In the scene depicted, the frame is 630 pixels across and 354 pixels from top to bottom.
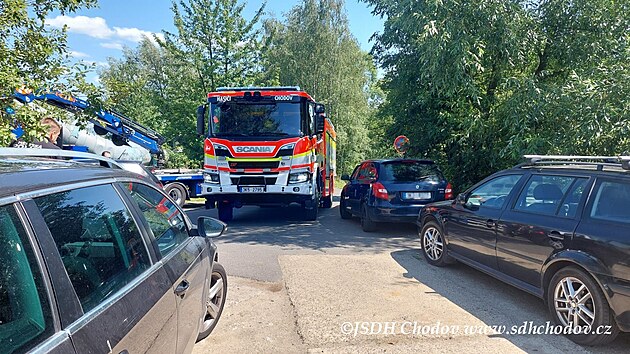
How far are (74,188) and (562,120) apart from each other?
29.6ft

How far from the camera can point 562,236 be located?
12.7 ft

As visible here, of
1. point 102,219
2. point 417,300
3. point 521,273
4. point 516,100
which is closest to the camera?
point 102,219

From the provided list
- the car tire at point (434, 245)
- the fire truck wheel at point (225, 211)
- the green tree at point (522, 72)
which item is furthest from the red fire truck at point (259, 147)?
the car tire at point (434, 245)

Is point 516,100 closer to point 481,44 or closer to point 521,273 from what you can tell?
point 481,44

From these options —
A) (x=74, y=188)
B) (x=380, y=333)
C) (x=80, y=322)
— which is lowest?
(x=380, y=333)

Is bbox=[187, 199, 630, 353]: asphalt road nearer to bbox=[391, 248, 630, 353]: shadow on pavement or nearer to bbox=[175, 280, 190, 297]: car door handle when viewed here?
bbox=[391, 248, 630, 353]: shadow on pavement

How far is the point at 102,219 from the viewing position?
7.07ft

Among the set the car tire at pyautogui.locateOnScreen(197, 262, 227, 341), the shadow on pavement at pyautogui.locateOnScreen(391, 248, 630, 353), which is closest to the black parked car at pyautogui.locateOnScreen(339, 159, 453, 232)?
the shadow on pavement at pyautogui.locateOnScreen(391, 248, 630, 353)

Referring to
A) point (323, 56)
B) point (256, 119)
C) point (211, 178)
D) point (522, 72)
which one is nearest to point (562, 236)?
point (256, 119)

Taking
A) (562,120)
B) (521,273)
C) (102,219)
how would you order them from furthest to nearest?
(562,120)
(521,273)
(102,219)

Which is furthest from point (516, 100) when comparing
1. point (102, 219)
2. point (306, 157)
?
point (102, 219)

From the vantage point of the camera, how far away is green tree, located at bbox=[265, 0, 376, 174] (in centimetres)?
2994

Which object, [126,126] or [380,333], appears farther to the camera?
[126,126]

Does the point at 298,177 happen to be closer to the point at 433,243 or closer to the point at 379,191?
the point at 379,191
